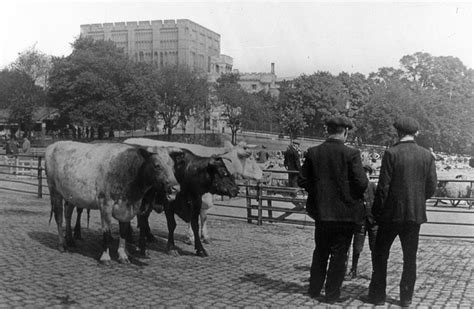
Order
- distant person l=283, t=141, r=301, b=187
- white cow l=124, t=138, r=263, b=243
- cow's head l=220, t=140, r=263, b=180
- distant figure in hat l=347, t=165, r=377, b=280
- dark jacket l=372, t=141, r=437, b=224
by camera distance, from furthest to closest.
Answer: distant person l=283, t=141, r=301, b=187
cow's head l=220, t=140, r=263, b=180
white cow l=124, t=138, r=263, b=243
distant figure in hat l=347, t=165, r=377, b=280
dark jacket l=372, t=141, r=437, b=224

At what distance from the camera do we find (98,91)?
48.6 metres

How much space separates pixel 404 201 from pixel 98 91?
151 feet

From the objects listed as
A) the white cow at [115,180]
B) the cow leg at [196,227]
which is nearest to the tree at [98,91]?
the cow leg at [196,227]

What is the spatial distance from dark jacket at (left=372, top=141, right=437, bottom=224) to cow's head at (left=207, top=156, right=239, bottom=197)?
315cm

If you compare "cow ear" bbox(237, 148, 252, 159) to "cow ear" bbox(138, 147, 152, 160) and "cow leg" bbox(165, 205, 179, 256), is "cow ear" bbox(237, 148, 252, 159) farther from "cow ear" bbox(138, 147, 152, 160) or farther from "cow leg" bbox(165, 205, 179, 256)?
"cow ear" bbox(138, 147, 152, 160)

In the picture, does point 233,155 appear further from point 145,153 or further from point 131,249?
point 145,153

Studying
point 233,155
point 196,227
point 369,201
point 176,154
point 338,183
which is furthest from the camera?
point 233,155

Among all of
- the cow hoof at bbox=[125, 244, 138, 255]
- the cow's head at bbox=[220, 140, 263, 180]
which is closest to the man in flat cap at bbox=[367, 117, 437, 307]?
the cow hoof at bbox=[125, 244, 138, 255]

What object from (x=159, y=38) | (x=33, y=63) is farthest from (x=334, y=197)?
(x=159, y=38)

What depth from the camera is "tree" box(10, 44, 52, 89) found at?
198 ft

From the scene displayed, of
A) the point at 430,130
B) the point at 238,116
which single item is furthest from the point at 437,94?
the point at 238,116

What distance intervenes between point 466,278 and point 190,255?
4.16 meters

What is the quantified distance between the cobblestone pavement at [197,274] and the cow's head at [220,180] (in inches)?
42.5

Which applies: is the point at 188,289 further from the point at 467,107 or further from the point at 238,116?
the point at 238,116
